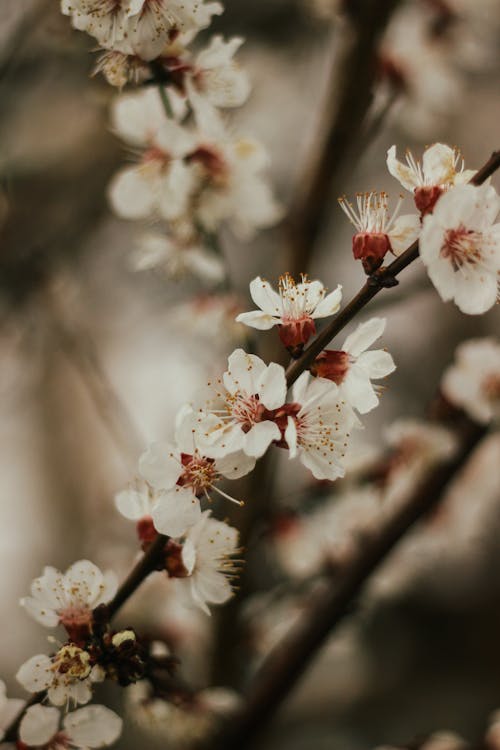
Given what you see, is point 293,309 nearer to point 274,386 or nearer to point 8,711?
point 274,386

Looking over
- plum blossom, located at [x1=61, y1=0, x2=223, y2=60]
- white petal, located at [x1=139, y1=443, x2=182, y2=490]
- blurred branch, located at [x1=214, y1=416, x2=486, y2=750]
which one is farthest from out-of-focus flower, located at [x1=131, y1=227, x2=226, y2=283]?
white petal, located at [x1=139, y1=443, x2=182, y2=490]

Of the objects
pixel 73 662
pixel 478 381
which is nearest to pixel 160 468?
pixel 73 662

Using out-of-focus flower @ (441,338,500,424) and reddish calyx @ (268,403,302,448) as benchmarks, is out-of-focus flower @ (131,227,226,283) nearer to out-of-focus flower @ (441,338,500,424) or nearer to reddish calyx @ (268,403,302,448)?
out-of-focus flower @ (441,338,500,424)

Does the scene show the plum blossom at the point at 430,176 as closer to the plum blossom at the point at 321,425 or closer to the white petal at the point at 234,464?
the plum blossom at the point at 321,425

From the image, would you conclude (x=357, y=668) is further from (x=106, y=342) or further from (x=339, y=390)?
(x=339, y=390)

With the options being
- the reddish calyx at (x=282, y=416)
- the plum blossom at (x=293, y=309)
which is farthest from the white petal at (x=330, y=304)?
the reddish calyx at (x=282, y=416)
